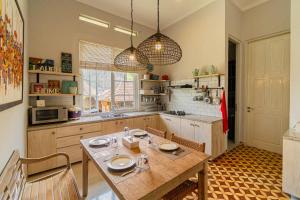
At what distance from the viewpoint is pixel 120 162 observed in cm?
138

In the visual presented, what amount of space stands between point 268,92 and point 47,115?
178 inches

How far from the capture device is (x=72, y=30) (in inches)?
122

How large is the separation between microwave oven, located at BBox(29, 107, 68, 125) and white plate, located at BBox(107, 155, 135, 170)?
5.86 ft

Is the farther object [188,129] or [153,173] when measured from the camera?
[188,129]

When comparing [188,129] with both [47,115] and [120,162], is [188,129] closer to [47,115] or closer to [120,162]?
[120,162]

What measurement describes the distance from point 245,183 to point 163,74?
3.34 meters

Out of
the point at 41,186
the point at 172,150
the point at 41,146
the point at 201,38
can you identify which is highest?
the point at 201,38

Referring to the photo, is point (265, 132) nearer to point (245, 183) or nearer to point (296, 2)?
point (245, 183)

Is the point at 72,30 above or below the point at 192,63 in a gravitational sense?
above

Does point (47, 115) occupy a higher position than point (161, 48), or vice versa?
point (161, 48)

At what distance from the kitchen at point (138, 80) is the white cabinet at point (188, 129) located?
2cm

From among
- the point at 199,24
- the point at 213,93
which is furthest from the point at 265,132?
the point at 199,24

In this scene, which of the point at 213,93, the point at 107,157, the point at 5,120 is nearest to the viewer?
the point at 5,120

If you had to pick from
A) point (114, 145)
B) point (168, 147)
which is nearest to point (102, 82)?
point (114, 145)
